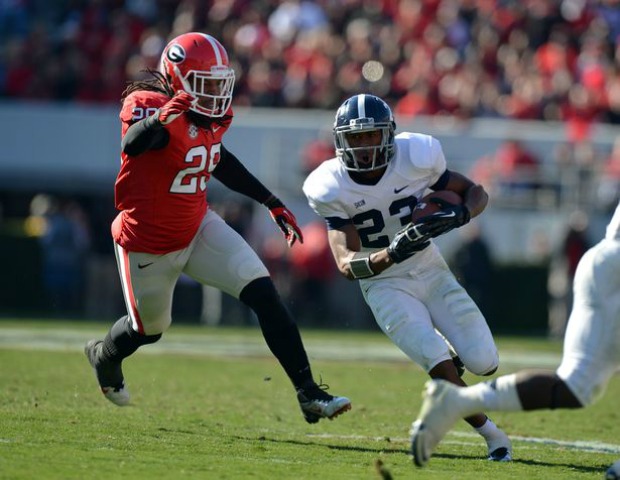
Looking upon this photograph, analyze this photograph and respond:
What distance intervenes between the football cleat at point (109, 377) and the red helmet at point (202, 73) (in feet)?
4.93

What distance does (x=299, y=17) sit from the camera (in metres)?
16.8

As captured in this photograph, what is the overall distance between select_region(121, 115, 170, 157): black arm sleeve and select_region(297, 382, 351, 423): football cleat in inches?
56.2

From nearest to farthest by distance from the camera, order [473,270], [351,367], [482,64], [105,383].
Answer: [105,383] → [351,367] → [473,270] → [482,64]

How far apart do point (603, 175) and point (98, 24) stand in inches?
311

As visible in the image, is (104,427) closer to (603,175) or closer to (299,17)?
(603,175)

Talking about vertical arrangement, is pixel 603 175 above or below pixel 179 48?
below

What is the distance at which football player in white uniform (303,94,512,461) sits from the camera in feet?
18.7

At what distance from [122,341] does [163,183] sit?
3.04 ft

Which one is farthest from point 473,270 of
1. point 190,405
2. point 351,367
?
point 190,405

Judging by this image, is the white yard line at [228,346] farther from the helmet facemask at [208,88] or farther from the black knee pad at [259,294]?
the helmet facemask at [208,88]

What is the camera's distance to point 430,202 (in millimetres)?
5734

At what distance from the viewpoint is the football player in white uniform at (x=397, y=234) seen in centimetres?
571

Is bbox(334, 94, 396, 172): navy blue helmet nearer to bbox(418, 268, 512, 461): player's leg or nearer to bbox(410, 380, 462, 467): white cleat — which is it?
bbox(418, 268, 512, 461): player's leg

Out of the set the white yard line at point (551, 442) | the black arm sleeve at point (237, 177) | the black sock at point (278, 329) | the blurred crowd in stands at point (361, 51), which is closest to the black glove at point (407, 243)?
the black sock at point (278, 329)
